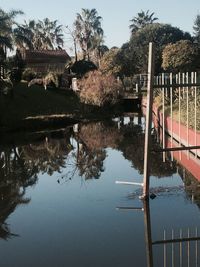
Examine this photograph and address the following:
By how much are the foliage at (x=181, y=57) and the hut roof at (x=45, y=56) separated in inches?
929

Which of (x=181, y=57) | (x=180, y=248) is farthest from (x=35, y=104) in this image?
(x=180, y=248)

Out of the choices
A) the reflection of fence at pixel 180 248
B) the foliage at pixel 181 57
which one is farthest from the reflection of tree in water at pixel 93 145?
the foliage at pixel 181 57

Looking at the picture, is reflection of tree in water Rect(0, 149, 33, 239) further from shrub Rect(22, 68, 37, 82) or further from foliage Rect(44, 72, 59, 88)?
shrub Rect(22, 68, 37, 82)

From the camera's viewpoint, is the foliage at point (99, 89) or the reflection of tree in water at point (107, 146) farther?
the foliage at point (99, 89)

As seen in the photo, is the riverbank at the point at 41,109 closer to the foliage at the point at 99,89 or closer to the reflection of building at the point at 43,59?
the foliage at the point at 99,89

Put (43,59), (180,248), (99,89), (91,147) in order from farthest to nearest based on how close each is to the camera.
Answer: (43,59)
(99,89)
(91,147)
(180,248)

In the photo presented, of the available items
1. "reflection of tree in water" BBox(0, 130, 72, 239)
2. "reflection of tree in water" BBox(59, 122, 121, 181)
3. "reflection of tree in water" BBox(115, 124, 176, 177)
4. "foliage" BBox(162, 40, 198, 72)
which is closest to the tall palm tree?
"foliage" BBox(162, 40, 198, 72)

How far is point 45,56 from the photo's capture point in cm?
7938

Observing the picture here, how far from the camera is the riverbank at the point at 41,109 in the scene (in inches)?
1350

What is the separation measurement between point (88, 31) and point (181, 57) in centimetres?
4372

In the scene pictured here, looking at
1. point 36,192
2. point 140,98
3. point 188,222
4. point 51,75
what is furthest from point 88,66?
point 188,222

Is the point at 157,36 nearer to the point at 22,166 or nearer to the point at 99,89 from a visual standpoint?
the point at 99,89

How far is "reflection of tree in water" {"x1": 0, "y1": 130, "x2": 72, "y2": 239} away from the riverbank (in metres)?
5.97

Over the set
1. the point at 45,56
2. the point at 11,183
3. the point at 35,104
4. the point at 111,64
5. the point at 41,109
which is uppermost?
the point at 45,56
